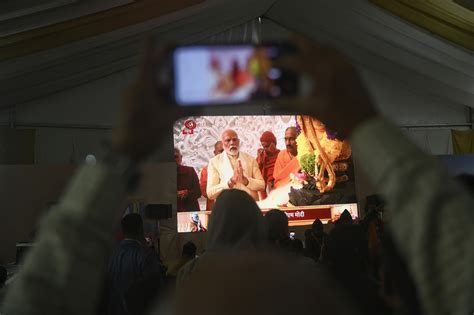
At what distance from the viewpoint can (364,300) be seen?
0.92 meters

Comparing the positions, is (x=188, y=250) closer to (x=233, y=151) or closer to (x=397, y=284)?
(x=397, y=284)

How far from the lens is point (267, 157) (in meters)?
10.5

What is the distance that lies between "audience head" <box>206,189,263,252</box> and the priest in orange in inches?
341

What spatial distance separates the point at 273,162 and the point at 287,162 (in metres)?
0.29

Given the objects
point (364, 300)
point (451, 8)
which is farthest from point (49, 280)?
point (451, 8)

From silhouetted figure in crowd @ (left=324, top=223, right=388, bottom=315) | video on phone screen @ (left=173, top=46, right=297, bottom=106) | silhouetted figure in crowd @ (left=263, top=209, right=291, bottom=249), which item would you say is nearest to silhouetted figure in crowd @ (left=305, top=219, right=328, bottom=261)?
silhouetted figure in crowd @ (left=263, top=209, right=291, bottom=249)

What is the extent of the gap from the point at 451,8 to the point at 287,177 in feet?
14.7

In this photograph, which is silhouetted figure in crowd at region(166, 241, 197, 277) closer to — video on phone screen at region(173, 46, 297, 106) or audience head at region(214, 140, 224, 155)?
video on phone screen at region(173, 46, 297, 106)

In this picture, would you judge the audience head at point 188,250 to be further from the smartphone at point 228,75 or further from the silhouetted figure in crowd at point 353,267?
the smartphone at point 228,75

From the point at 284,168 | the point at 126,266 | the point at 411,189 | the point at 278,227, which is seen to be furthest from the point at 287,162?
the point at 411,189

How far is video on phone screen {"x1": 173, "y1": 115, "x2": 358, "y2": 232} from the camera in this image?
33.3ft

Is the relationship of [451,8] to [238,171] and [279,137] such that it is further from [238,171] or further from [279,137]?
[238,171]

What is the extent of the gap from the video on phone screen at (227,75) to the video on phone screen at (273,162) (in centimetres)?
915

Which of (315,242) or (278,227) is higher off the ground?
(278,227)
